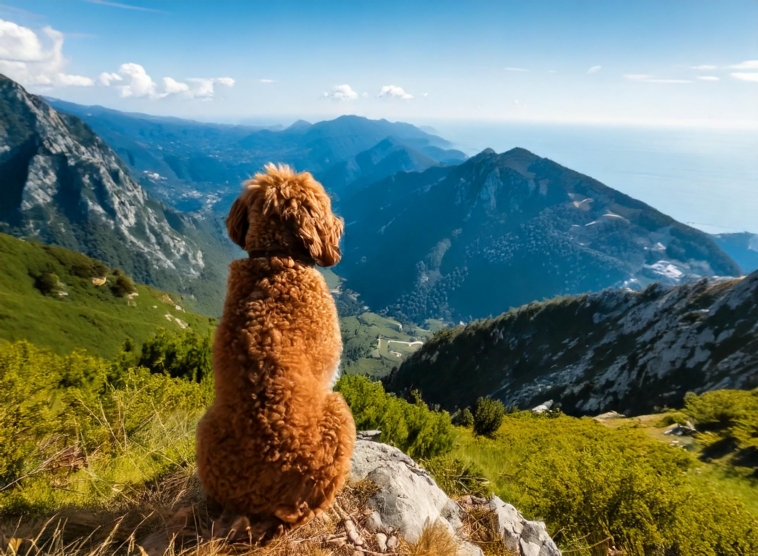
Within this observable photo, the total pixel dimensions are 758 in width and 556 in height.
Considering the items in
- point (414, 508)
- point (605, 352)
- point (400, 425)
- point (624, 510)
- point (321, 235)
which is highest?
point (321, 235)

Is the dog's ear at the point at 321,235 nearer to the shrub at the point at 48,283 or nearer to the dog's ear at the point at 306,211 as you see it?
the dog's ear at the point at 306,211

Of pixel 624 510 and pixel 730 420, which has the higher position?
pixel 624 510

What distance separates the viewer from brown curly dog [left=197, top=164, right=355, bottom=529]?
2996 mm

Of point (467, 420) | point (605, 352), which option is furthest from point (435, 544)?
point (605, 352)

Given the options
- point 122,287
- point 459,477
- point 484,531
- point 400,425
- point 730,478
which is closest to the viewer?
point 484,531

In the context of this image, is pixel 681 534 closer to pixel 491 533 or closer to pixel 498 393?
pixel 491 533

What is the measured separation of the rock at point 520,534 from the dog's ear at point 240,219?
14.9 ft

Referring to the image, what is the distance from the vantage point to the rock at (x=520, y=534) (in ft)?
15.9

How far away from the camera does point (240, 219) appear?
3.90m

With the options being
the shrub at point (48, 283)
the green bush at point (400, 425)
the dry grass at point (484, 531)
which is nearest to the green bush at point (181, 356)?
the green bush at point (400, 425)

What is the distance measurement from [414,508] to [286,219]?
330 cm

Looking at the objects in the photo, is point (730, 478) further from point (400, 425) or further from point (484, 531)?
point (484, 531)

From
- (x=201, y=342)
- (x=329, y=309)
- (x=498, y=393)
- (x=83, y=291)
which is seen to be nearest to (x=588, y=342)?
(x=498, y=393)

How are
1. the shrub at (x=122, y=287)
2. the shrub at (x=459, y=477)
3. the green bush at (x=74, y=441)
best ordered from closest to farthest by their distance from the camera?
the green bush at (x=74, y=441) → the shrub at (x=459, y=477) → the shrub at (x=122, y=287)
